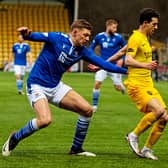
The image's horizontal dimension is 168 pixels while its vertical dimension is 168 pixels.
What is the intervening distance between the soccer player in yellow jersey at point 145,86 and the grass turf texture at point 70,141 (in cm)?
29

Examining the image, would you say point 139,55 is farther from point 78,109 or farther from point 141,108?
point 78,109

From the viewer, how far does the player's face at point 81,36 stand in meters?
9.44

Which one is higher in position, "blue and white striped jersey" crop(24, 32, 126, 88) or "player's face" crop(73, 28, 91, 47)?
"player's face" crop(73, 28, 91, 47)

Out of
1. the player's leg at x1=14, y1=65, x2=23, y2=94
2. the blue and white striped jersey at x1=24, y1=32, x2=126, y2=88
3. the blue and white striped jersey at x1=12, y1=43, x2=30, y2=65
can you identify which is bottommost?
the player's leg at x1=14, y1=65, x2=23, y2=94

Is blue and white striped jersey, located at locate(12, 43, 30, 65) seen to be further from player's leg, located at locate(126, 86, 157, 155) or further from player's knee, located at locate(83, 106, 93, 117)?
player's knee, located at locate(83, 106, 93, 117)

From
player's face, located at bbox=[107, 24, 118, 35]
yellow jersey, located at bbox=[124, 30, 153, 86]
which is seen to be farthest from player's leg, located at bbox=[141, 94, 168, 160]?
player's face, located at bbox=[107, 24, 118, 35]

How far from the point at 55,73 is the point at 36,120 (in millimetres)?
725

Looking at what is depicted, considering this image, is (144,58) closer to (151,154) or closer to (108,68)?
(108,68)

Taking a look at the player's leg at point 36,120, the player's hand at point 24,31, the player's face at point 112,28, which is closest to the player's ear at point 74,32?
the player's hand at point 24,31

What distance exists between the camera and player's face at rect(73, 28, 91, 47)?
9438 mm

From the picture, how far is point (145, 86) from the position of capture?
991 centimetres

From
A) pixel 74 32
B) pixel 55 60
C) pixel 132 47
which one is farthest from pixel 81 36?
pixel 132 47

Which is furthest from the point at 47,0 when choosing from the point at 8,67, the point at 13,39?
the point at 8,67

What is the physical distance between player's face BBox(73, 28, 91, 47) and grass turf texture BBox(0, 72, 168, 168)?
5.32 ft
